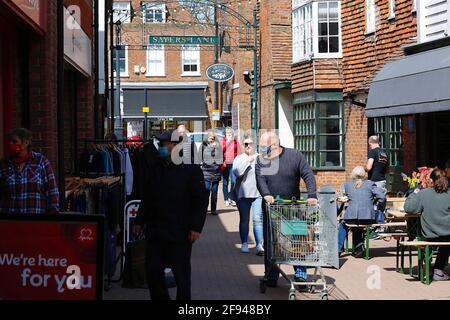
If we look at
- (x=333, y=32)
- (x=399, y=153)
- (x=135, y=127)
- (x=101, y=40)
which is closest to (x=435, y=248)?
(x=399, y=153)

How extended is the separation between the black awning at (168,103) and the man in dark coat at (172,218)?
124ft

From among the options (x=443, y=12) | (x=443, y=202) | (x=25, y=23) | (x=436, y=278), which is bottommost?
(x=436, y=278)

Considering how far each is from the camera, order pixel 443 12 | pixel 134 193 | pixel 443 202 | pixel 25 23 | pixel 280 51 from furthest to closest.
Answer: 1. pixel 280 51
2. pixel 443 12
3. pixel 134 193
4. pixel 443 202
5. pixel 25 23

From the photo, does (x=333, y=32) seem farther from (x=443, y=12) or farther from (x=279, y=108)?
(x=443, y=12)

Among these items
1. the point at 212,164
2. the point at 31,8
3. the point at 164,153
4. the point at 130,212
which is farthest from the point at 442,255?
the point at 212,164

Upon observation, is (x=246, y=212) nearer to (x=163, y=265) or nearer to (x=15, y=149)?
(x=163, y=265)

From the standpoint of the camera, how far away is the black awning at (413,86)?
47.1ft

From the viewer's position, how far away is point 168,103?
48.8 metres

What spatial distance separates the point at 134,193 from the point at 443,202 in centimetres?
471

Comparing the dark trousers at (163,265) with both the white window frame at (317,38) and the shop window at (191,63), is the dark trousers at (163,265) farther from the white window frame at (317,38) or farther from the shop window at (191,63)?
the shop window at (191,63)

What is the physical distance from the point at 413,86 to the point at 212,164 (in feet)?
16.6

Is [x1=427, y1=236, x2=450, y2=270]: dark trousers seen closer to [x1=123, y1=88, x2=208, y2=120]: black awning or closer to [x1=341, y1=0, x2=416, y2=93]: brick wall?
[x1=341, y1=0, x2=416, y2=93]: brick wall

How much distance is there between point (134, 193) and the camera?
12672 millimetres

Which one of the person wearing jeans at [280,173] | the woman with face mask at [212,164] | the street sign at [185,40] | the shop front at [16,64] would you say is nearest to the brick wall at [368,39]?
the woman with face mask at [212,164]
